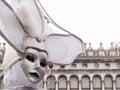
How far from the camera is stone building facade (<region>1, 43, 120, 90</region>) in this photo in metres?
46.2

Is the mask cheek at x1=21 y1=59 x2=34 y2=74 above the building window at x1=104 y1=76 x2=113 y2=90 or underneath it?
underneath

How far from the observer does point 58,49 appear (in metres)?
14.4

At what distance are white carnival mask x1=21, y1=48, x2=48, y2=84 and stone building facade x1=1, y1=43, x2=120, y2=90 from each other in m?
32.9

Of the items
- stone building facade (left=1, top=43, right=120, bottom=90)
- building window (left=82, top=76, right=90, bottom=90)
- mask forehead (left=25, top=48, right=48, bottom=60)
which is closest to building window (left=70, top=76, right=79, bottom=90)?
stone building facade (left=1, top=43, right=120, bottom=90)

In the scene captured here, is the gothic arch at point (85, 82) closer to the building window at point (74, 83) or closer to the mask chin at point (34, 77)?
the building window at point (74, 83)

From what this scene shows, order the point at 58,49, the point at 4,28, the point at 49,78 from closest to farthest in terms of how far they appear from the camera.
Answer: the point at 4,28, the point at 58,49, the point at 49,78

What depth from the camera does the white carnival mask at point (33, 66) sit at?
13.0 metres

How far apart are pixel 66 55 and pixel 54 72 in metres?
31.8

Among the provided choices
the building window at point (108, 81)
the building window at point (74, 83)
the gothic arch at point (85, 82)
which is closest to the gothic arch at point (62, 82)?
the building window at point (74, 83)

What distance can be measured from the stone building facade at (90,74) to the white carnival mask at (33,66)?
3289 cm

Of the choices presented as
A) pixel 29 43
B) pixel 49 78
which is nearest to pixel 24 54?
pixel 29 43

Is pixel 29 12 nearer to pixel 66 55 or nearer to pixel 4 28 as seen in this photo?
pixel 4 28

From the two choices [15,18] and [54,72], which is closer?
[15,18]

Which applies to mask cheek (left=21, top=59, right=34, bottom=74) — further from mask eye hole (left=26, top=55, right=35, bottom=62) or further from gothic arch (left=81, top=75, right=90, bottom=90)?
gothic arch (left=81, top=75, right=90, bottom=90)
